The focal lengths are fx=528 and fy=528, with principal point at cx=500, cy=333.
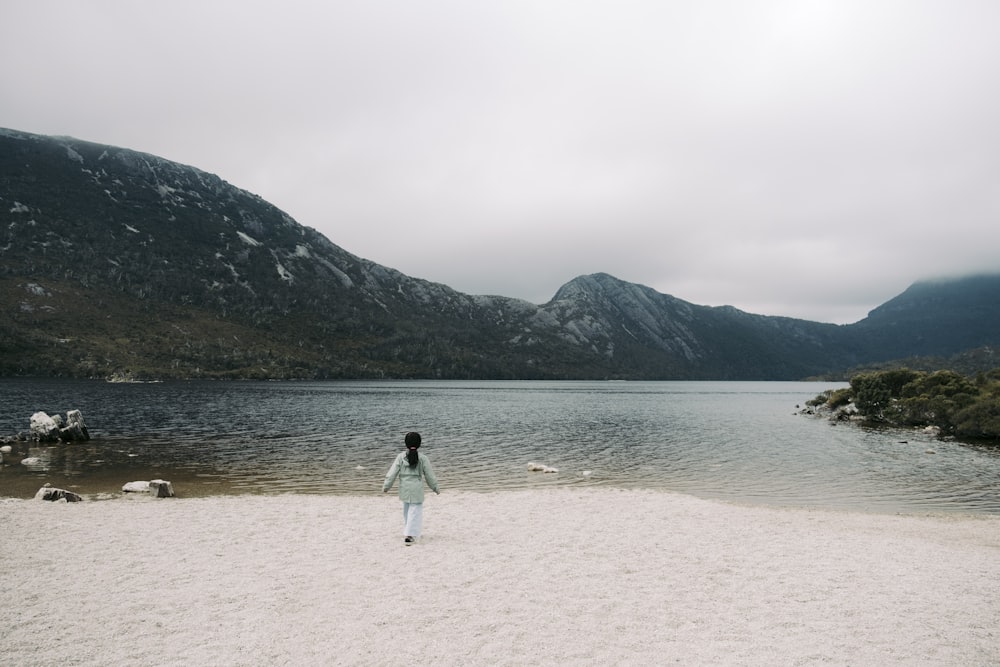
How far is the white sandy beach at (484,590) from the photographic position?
30.4ft

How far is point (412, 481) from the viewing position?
54.2 ft

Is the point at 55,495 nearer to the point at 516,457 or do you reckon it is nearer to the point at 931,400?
the point at 516,457

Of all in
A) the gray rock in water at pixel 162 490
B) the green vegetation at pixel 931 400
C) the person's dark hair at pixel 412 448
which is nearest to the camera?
the person's dark hair at pixel 412 448

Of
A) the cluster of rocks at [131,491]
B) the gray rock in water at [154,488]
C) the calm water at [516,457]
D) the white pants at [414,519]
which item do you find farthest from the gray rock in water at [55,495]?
the white pants at [414,519]

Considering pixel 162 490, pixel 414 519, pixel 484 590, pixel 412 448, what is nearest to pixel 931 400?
pixel 414 519

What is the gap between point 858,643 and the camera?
384 inches

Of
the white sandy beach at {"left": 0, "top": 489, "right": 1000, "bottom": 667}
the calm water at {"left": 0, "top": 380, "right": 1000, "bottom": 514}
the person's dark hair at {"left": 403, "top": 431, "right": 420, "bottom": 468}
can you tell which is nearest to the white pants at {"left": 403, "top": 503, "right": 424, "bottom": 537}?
the white sandy beach at {"left": 0, "top": 489, "right": 1000, "bottom": 667}

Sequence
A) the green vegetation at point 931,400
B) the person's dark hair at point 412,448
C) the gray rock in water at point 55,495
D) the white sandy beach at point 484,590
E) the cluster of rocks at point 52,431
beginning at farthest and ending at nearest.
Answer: the green vegetation at point 931,400
the cluster of rocks at point 52,431
the gray rock in water at point 55,495
the person's dark hair at point 412,448
the white sandy beach at point 484,590

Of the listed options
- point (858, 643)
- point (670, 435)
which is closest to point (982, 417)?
point (670, 435)

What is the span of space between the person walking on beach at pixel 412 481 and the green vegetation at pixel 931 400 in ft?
229

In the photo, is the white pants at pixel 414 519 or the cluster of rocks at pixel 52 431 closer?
the white pants at pixel 414 519

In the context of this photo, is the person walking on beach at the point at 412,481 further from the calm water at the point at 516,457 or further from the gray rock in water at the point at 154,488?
the gray rock in water at the point at 154,488

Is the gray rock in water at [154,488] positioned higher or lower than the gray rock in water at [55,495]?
→ lower

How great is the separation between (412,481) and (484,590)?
5.02 m
